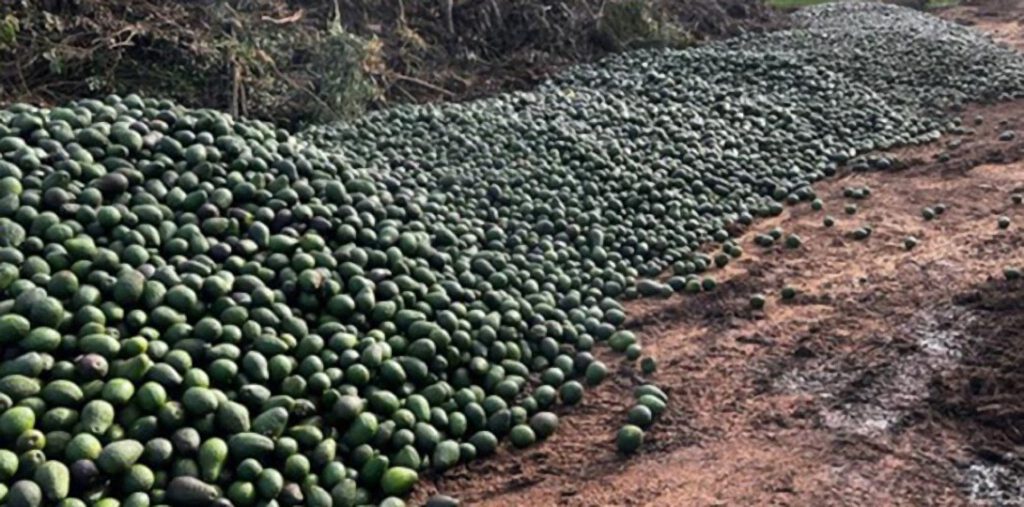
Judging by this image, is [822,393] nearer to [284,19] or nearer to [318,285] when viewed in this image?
[318,285]

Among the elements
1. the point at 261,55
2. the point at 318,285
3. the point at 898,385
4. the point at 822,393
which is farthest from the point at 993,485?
the point at 261,55

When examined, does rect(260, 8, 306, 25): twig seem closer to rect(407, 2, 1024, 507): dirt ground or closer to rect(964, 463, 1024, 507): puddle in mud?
rect(407, 2, 1024, 507): dirt ground

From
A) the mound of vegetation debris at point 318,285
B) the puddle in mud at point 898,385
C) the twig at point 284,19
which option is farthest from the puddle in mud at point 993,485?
the twig at point 284,19

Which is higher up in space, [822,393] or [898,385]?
[898,385]

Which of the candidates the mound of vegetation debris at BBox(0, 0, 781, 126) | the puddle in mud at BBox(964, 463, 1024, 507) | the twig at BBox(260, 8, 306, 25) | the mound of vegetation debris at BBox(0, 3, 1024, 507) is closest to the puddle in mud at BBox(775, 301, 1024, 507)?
the puddle in mud at BBox(964, 463, 1024, 507)

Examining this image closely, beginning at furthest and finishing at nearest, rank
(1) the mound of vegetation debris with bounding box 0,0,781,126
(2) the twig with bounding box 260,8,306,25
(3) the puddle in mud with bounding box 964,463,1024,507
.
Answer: (2) the twig with bounding box 260,8,306,25 → (1) the mound of vegetation debris with bounding box 0,0,781,126 → (3) the puddle in mud with bounding box 964,463,1024,507

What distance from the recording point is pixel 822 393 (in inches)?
189

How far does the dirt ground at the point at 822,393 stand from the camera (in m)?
4.10

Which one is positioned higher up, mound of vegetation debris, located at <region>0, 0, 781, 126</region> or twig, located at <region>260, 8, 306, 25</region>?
twig, located at <region>260, 8, 306, 25</region>

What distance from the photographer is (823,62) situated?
11.7 m

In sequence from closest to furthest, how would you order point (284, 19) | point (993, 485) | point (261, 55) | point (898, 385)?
point (993, 485) → point (898, 385) → point (261, 55) → point (284, 19)

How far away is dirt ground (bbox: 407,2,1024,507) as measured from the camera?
13.4ft

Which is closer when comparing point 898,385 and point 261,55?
point 898,385

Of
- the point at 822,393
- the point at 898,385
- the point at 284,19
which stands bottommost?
the point at 822,393
